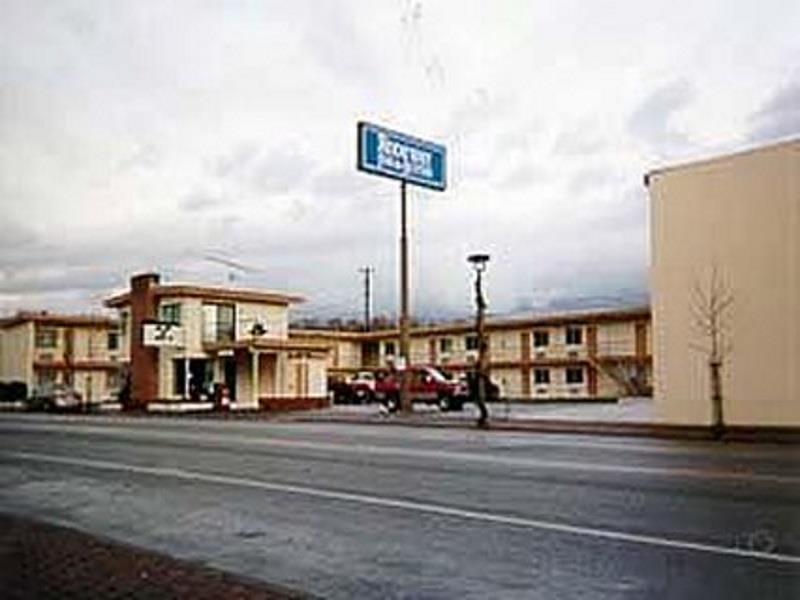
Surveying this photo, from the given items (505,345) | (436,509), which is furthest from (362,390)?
(436,509)

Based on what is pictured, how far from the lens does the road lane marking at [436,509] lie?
368 inches

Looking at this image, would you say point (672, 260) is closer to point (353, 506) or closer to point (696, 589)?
point (353, 506)

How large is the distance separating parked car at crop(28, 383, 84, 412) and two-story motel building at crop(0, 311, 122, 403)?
8.81ft

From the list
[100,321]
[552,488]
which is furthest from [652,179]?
[100,321]

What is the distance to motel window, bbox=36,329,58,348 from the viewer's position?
70688 millimetres

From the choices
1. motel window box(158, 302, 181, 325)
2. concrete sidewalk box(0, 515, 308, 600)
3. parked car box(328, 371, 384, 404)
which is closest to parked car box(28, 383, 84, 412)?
motel window box(158, 302, 181, 325)

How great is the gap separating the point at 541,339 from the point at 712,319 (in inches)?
1489

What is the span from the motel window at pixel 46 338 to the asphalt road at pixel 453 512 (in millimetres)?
49725

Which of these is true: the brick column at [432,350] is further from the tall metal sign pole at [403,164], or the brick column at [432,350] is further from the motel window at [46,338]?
the tall metal sign pole at [403,164]

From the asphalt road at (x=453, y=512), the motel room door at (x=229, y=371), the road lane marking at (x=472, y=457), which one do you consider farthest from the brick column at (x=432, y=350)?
the asphalt road at (x=453, y=512)

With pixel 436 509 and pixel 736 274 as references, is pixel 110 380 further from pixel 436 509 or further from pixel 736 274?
pixel 436 509

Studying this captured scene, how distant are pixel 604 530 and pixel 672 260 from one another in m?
22.1

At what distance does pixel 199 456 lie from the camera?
21.1m

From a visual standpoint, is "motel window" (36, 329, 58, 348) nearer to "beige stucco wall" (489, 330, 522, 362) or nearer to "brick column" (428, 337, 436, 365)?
"brick column" (428, 337, 436, 365)
